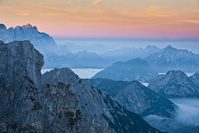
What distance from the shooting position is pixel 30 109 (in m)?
97.5

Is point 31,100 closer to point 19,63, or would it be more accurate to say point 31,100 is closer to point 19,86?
point 19,86

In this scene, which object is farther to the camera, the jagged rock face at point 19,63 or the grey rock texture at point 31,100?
the jagged rock face at point 19,63

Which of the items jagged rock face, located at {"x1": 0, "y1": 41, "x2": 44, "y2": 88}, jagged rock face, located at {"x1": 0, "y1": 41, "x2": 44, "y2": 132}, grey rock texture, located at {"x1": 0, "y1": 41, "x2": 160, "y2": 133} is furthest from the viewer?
jagged rock face, located at {"x1": 0, "y1": 41, "x2": 44, "y2": 88}

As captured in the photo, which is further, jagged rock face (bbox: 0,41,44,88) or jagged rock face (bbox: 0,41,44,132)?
jagged rock face (bbox: 0,41,44,88)

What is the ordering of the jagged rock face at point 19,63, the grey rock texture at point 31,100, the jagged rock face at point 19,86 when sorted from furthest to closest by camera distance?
the jagged rock face at point 19,63, the grey rock texture at point 31,100, the jagged rock face at point 19,86

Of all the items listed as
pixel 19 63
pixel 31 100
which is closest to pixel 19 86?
pixel 31 100

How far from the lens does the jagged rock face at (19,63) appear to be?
103875mm

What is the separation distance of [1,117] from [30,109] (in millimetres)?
11988

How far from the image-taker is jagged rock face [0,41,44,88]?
103875mm

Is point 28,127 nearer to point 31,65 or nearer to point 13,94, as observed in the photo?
point 13,94

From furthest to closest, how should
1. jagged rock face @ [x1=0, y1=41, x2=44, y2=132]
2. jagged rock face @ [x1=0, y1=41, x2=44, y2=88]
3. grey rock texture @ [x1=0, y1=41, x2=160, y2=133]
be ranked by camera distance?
jagged rock face @ [x1=0, y1=41, x2=44, y2=88] < grey rock texture @ [x1=0, y1=41, x2=160, y2=133] < jagged rock face @ [x1=0, y1=41, x2=44, y2=132]

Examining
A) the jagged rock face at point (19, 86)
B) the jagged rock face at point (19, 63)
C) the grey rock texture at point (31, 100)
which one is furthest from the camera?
the jagged rock face at point (19, 63)

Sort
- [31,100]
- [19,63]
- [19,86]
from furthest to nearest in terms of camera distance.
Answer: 1. [19,63]
2. [19,86]
3. [31,100]

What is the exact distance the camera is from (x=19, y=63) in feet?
357
